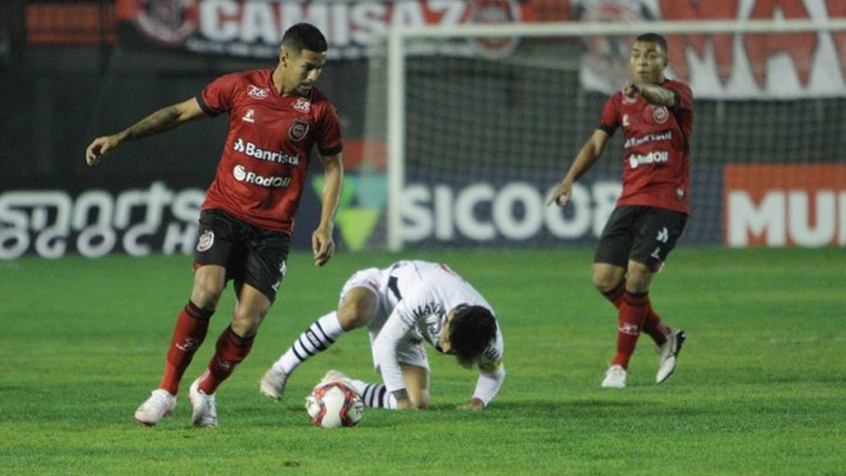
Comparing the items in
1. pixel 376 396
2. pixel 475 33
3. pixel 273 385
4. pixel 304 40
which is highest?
pixel 304 40

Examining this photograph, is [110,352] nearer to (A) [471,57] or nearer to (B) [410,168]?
(B) [410,168]

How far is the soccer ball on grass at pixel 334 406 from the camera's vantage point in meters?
8.38

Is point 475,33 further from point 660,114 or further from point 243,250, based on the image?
point 243,250

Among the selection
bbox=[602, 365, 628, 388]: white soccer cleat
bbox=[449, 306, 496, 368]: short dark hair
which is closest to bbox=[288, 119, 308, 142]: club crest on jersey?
bbox=[449, 306, 496, 368]: short dark hair

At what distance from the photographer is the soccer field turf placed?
7.29 metres

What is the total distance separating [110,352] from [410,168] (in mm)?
10979

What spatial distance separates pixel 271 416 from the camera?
8.89 m

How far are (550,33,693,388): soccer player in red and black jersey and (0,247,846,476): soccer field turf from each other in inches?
14.2

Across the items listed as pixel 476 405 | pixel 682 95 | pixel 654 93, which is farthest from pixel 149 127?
pixel 682 95

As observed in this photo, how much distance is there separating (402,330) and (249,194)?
1.08 metres

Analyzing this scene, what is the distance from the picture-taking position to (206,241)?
8555 millimetres

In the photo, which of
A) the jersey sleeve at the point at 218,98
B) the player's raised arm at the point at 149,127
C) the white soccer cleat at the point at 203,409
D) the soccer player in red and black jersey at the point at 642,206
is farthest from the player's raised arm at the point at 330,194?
the soccer player in red and black jersey at the point at 642,206

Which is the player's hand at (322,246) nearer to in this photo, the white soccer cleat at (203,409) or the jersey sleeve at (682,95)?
the white soccer cleat at (203,409)

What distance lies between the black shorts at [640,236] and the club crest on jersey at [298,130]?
3.06 metres
